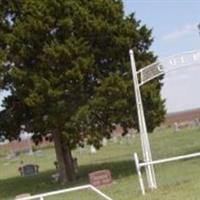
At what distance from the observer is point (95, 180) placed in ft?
76.7

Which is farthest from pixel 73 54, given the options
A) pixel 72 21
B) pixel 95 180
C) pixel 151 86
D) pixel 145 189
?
pixel 145 189

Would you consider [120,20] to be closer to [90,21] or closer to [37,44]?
[90,21]

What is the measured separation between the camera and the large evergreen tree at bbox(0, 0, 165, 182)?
25.8 metres

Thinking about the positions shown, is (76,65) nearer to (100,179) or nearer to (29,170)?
(100,179)

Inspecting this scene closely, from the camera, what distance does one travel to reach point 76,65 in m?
25.8

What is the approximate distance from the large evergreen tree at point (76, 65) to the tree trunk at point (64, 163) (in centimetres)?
173

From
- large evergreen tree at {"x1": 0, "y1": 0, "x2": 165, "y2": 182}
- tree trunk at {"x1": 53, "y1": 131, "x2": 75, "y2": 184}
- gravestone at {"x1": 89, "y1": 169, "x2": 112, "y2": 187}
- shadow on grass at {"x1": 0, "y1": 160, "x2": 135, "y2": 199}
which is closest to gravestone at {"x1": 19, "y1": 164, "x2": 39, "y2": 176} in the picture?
shadow on grass at {"x1": 0, "y1": 160, "x2": 135, "y2": 199}

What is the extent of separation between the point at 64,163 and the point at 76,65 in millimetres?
5940

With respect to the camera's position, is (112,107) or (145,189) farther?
(112,107)

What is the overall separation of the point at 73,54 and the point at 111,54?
1963 mm

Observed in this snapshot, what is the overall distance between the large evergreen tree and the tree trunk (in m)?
1.73

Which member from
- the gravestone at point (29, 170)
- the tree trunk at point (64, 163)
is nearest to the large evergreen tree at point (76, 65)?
the tree trunk at point (64, 163)

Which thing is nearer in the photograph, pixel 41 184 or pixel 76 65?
pixel 76 65

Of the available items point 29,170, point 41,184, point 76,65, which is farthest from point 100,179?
point 29,170
